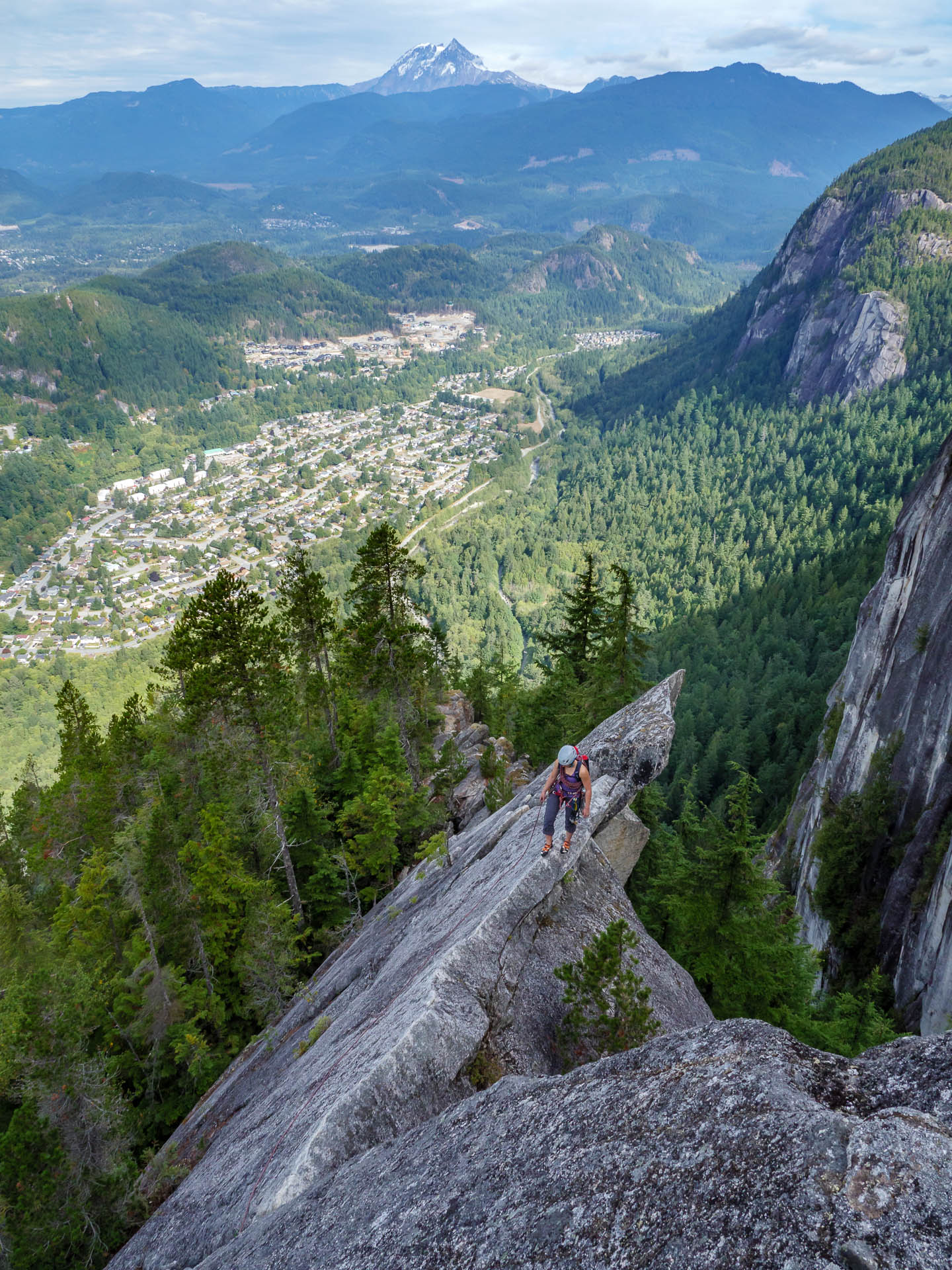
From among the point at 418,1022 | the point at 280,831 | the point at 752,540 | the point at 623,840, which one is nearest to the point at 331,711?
the point at 280,831

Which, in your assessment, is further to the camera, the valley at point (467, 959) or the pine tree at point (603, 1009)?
the pine tree at point (603, 1009)

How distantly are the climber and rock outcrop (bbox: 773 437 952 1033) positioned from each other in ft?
50.7

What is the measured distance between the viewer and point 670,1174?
19.6 ft

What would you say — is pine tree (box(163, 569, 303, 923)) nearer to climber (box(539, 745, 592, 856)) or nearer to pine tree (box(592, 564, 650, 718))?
climber (box(539, 745, 592, 856))

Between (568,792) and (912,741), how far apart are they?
2405cm

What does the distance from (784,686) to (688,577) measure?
199 feet

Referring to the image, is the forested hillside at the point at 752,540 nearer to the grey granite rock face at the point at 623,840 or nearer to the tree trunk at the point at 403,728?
the tree trunk at the point at 403,728

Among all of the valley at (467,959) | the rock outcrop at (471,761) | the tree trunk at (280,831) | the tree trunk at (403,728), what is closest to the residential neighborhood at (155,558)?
the rock outcrop at (471,761)

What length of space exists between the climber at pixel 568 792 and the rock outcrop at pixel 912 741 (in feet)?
50.7

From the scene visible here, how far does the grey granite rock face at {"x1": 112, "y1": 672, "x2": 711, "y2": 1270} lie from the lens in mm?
9734

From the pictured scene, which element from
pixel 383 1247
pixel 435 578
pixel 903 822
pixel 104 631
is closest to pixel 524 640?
pixel 435 578

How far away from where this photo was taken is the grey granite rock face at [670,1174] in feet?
16.4

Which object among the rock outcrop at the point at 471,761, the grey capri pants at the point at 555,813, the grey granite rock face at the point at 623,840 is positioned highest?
the grey capri pants at the point at 555,813

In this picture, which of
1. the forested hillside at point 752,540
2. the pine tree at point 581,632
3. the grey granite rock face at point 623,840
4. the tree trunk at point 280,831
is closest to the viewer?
the grey granite rock face at point 623,840
